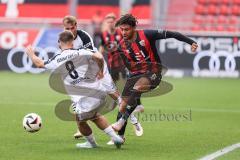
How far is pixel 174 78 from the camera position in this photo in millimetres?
27156

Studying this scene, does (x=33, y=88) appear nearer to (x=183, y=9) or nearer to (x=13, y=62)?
(x=13, y=62)

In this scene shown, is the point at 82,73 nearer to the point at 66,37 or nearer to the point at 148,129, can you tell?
the point at 66,37

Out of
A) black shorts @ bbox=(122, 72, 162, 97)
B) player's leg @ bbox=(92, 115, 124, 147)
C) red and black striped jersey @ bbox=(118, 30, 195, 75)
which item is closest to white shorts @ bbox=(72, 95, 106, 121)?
player's leg @ bbox=(92, 115, 124, 147)

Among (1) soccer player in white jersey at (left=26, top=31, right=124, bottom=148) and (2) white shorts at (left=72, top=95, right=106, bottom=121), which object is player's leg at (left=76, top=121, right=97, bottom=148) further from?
(2) white shorts at (left=72, top=95, right=106, bottom=121)

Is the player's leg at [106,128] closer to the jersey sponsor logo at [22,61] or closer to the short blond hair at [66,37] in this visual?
the short blond hair at [66,37]

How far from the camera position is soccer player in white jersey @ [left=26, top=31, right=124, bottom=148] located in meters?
10.4

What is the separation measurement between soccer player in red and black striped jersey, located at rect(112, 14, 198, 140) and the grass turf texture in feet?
2.18

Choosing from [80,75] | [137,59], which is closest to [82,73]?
[80,75]

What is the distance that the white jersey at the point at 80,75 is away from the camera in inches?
409

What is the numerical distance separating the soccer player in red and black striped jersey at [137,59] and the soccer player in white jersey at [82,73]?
56 cm

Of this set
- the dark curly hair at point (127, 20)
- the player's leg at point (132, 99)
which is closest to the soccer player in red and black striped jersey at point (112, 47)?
the player's leg at point (132, 99)

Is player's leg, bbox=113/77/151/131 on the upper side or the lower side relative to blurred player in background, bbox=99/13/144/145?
upper

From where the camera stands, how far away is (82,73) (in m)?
10.6

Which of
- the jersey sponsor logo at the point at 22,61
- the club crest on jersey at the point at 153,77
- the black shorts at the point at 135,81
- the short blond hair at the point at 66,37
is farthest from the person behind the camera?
the jersey sponsor logo at the point at 22,61
